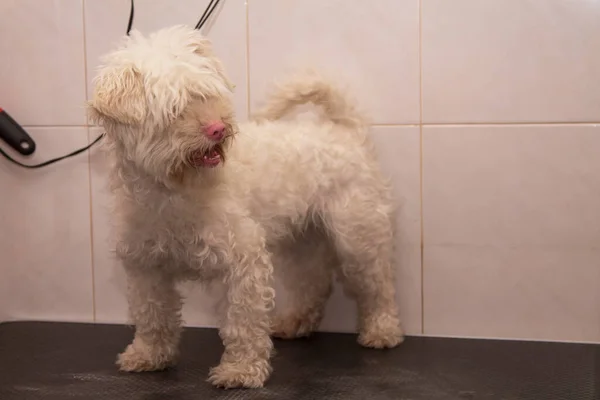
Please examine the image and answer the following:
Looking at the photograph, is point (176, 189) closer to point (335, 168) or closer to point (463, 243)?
point (335, 168)

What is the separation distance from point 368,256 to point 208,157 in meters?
0.56

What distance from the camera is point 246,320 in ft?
4.73

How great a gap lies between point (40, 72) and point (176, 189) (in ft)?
2.80

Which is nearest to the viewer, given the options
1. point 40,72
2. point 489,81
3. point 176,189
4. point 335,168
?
point 176,189

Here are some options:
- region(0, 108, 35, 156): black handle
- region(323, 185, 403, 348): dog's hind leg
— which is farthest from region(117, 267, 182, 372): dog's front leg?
region(0, 108, 35, 156): black handle

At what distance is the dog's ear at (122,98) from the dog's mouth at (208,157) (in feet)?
0.39

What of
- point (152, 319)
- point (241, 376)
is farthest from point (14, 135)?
point (241, 376)

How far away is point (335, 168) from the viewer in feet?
5.49

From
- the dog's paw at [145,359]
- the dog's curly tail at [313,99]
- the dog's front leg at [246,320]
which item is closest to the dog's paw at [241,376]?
A: the dog's front leg at [246,320]

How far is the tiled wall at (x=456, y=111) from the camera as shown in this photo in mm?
1762

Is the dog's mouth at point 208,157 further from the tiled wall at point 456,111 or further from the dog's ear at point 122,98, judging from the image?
the tiled wall at point 456,111

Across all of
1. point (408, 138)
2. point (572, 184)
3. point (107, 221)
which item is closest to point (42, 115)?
point (107, 221)

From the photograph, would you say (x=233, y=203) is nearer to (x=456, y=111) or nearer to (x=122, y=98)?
(x=122, y=98)

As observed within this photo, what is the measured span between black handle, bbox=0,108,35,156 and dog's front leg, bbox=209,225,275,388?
2.84 ft
